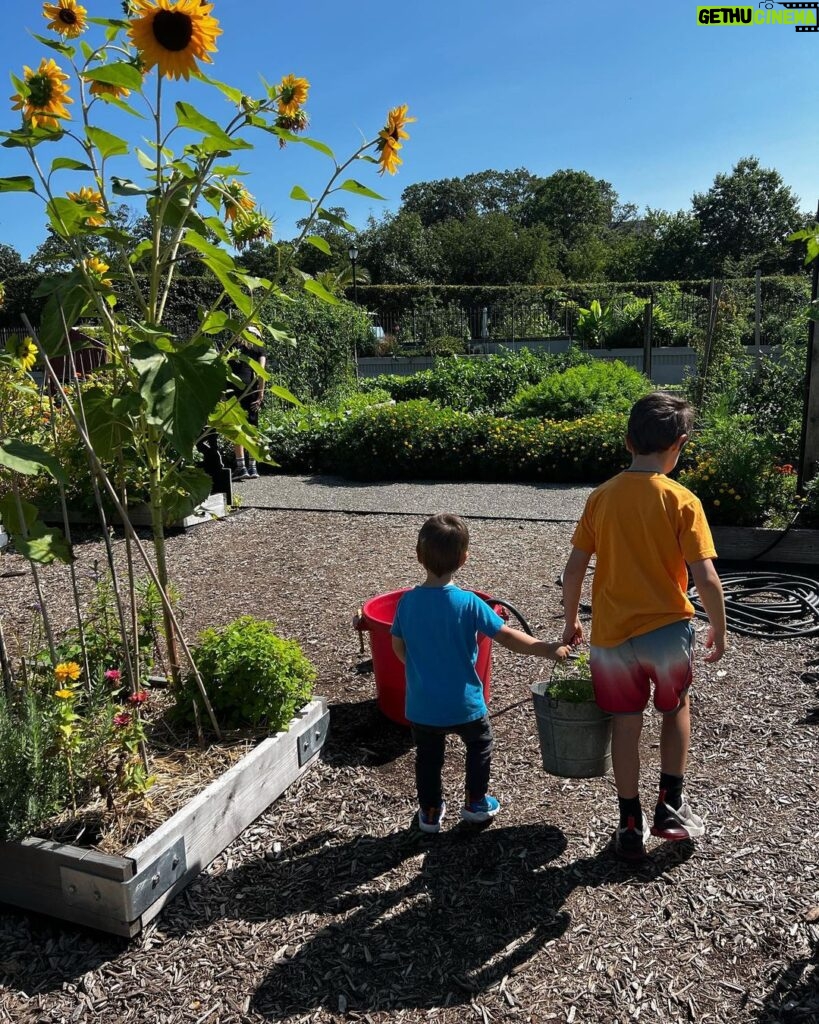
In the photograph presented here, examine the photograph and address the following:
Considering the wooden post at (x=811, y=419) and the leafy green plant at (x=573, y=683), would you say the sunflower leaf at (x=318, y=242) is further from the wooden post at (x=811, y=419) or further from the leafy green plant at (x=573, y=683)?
the wooden post at (x=811, y=419)

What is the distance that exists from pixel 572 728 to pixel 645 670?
0.98 feet

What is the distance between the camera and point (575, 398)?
35.1ft

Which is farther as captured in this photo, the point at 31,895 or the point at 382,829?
the point at 382,829

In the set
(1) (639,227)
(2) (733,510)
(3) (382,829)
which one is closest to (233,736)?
(3) (382,829)

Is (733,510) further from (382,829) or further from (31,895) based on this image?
(31,895)

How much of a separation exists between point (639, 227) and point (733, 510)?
8048 centimetres

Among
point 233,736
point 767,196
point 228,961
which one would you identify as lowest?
point 228,961

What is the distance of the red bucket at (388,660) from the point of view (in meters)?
3.09

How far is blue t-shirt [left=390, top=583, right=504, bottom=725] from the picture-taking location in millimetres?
2449

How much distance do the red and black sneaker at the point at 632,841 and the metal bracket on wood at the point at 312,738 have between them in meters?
1.19

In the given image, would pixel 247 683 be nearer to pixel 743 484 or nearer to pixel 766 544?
pixel 766 544

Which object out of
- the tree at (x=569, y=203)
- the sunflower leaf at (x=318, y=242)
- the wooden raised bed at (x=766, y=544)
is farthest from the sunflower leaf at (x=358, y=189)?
the tree at (x=569, y=203)

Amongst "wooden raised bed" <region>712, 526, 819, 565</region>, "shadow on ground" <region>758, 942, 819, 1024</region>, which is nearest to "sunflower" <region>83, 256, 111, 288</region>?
"shadow on ground" <region>758, 942, 819, 1024</region>

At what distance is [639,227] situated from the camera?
78.0 meters
